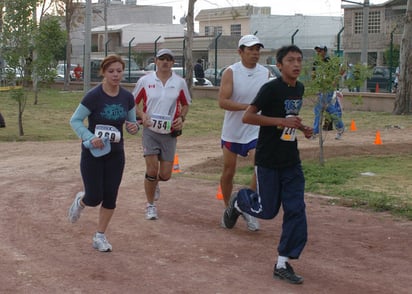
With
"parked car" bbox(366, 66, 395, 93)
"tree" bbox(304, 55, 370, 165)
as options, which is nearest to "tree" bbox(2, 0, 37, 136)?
"tree" bbox(304, 55, 370, 165)

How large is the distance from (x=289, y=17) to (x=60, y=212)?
65354 millimetres

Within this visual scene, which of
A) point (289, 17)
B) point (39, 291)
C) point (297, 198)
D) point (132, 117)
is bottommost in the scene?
point (39, 291)

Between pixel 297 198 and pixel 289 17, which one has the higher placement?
pixel 289 17

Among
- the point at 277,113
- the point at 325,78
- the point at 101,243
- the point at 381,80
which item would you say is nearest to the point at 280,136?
the point at 277,113

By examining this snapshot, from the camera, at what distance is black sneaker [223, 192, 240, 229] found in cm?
781

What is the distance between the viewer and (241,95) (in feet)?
26.4

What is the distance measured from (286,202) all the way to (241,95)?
78.2 inches

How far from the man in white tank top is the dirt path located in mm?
837

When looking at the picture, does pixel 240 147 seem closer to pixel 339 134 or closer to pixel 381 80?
pixel 339 134

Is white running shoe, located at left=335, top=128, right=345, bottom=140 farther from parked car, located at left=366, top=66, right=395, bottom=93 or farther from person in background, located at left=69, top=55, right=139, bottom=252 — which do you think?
parked car, located at left=366, top=66, right=395, bottom=93

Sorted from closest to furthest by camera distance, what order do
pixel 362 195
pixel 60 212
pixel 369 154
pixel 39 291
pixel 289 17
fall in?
pixel 39 291 < pixel 60 212 < pixel 362 195 < pixel 369 154 < pixel 289 17

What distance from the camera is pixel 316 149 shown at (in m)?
14.6

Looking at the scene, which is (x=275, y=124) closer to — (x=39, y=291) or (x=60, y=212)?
(x=39, y=291)

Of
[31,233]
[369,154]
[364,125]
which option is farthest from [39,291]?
[364,125]
